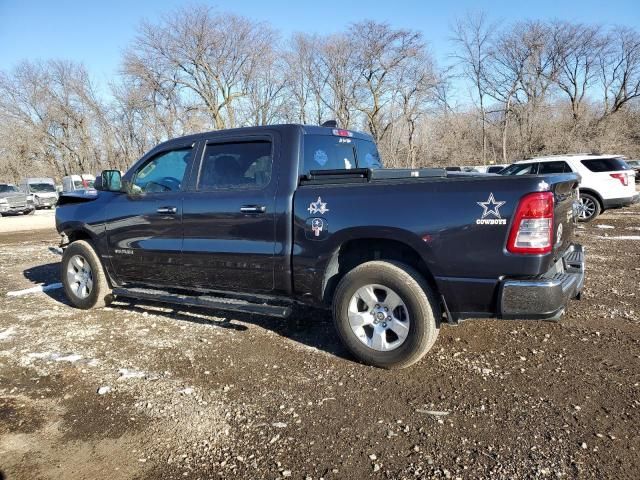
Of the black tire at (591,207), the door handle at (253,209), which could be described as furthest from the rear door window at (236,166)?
the black tire at (591,207)

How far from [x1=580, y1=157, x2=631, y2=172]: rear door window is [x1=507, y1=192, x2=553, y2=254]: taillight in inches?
420

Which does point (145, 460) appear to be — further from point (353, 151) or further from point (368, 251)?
point (353, 151)

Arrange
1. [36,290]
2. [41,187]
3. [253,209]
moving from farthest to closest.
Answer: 1. [41,187]
2. [36,290]
3. [253,209]

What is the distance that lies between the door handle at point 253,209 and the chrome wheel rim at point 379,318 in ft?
3.47

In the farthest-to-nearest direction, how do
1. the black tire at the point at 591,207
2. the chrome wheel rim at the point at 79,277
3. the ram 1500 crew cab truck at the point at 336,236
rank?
the black tire at the point at 591,207 → the chrome wheel rim at the point at 79,277 → the ram 1500 crew cab truck at the point at 336,236

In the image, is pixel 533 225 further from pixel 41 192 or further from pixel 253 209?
pixel 41 192

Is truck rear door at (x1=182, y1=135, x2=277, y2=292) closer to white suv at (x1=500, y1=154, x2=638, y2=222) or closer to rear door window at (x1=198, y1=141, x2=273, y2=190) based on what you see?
rear door window at (x1=198, y1=141, x2=273, y2=190)

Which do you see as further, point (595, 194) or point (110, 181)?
point (595, 194)

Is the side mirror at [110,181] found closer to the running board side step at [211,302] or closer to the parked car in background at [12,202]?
the running board side step at [211,302]

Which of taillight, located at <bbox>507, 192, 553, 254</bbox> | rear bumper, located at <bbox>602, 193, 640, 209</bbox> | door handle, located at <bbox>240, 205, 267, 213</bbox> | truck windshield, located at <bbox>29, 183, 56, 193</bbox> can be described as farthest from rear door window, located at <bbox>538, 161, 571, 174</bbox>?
truck windshield, located at <bbox>29, 183, 56, 193</bbox>

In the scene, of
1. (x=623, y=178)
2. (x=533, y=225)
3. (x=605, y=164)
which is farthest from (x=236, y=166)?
(x=623, y=178)

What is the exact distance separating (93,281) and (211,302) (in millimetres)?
1831

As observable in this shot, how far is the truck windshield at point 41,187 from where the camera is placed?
2816 centimetres

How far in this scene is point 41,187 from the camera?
28578 millimetres
